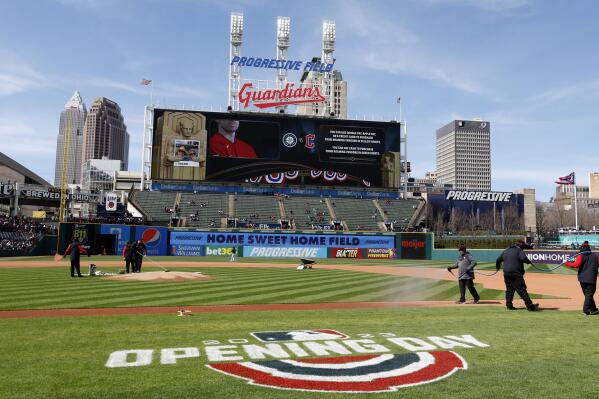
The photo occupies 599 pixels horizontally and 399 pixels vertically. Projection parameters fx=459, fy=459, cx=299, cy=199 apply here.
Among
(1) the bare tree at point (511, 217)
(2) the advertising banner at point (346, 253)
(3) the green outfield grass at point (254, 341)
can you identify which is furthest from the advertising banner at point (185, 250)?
(1) the bare tree at point (511, 217)

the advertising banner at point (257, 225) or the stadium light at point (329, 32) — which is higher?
the stadium light at point (329, 32)

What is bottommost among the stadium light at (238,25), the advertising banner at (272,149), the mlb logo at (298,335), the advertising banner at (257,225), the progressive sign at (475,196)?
the mlb logo at (298,335)

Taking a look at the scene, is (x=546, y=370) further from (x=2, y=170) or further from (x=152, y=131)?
(x=2, y=170)

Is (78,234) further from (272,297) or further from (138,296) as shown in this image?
(272,297)

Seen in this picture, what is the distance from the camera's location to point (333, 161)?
66.4 meters

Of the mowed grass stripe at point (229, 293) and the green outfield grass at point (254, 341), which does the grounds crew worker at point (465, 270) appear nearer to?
the green outfield grass at point (254, 341)

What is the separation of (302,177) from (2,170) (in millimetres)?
60606

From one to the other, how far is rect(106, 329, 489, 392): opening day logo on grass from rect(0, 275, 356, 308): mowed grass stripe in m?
7.09

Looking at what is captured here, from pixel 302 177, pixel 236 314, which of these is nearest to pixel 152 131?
pixel 302 177

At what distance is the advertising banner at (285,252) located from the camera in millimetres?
54469

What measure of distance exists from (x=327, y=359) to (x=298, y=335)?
6.24 feet

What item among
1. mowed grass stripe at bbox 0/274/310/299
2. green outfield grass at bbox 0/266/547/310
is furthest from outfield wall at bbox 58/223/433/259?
mowed grass stripe at bbox 0/274/310/299

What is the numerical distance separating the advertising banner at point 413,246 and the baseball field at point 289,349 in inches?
1666

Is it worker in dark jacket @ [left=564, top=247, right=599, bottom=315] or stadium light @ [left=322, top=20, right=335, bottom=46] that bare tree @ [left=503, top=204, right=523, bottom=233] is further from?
worker in dark jacket @ [left=564, top=247, right=599, bottom=315]
